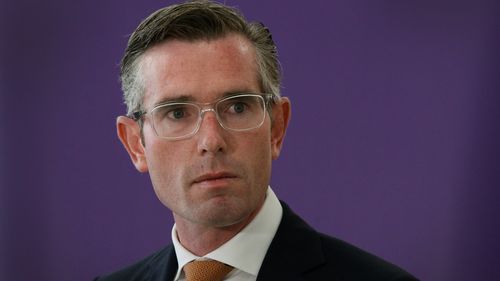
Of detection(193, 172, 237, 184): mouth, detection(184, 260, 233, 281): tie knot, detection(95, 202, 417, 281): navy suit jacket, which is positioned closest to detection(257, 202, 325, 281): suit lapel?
detection(95, 202, 417, 281): navy suit jacket

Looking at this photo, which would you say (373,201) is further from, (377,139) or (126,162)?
(126,162)

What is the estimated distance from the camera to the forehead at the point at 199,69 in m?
2.26

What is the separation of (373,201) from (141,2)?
4.51 feet

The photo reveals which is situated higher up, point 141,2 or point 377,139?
point 141,2

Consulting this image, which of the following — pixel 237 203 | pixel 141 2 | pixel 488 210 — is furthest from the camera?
pixel 141 2

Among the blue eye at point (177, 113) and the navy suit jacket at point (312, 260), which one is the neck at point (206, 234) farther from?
the blue eye at point (177, 113)

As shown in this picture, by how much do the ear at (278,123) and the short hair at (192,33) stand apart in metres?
0.04

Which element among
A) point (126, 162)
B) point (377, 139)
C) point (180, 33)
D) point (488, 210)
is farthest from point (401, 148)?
point (180, 33)

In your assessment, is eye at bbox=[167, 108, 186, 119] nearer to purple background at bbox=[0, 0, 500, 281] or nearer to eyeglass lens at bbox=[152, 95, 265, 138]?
eyeglass lens at bbox=[152, 95, 265, 138]

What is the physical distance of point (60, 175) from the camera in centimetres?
395

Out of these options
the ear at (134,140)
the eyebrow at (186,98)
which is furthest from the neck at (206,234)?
the eyebrow at (186,98)

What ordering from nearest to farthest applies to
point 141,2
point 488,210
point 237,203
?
point 237,203 → point 488,210 → point 141,2

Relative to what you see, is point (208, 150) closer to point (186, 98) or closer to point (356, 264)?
point (186, 98)

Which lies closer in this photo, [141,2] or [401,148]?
[401,148]
